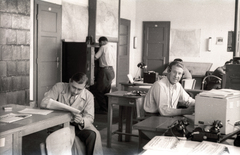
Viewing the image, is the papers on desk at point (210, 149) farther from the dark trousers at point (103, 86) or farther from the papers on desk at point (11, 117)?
the dark trousers at point (103, 86)

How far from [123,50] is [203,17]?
8.54ft

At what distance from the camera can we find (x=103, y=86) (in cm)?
725

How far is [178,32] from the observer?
1015cm

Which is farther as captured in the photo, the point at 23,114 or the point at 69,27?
the point at 69,27

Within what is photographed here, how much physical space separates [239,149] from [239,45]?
4.93 ft

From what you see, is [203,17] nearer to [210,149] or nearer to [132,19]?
[132,19]

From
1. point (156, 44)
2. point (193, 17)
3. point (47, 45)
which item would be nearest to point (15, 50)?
point (47, 45)

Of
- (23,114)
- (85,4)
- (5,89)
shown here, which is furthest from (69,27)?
(23,114)

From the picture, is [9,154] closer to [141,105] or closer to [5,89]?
[141,105]

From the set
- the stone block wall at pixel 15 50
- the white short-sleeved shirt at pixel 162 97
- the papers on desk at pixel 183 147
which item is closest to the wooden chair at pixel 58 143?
the papers on desk at pixel 183 147

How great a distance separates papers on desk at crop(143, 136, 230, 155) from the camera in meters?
2.17

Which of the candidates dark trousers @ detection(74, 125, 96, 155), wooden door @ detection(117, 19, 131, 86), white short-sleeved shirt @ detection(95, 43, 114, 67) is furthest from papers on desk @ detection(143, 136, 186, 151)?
wooden door @ detection(117, 19, 131, 86)

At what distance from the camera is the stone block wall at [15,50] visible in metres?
4.84

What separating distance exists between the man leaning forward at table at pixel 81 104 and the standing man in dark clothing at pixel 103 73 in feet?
11.6
